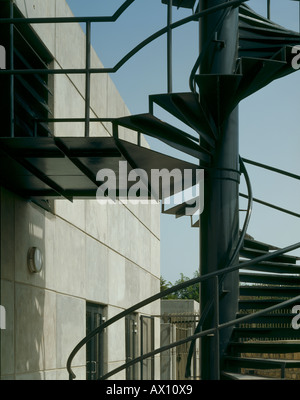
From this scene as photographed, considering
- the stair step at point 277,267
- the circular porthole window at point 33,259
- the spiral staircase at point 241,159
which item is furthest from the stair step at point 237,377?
the circular porthole window at point 33,259

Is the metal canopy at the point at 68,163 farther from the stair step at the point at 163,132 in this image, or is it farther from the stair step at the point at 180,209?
the stair step at the point at 180,209

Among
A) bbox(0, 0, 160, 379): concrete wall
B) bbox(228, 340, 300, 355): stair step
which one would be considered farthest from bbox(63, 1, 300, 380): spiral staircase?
bbox(0, 0, 160, 379): concrete wall

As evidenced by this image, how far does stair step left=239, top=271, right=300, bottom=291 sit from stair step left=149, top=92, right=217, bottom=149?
5.82ft

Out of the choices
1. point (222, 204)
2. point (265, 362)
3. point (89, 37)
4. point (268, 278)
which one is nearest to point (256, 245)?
point (268, 278)

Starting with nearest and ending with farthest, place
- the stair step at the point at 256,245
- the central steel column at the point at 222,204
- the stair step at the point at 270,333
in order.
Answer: the stair step at the point at 270,333
the central steel column at the point at 222,204
the stair step at the point at 256,245

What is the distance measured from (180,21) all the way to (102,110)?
15.3 feet

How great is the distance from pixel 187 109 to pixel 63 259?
2.73m

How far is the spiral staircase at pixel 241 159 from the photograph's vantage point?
6047mm

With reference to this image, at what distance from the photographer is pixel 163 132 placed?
6.52m

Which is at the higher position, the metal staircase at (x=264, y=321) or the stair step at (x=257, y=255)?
the stair step at (x=257, y=255)

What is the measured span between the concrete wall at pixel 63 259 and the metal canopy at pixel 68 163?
287mm

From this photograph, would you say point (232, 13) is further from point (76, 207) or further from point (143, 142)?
point (143, 142)

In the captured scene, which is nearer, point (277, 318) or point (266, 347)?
point (266, 347)

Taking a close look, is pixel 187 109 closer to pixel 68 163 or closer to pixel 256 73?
pixel 256 73
